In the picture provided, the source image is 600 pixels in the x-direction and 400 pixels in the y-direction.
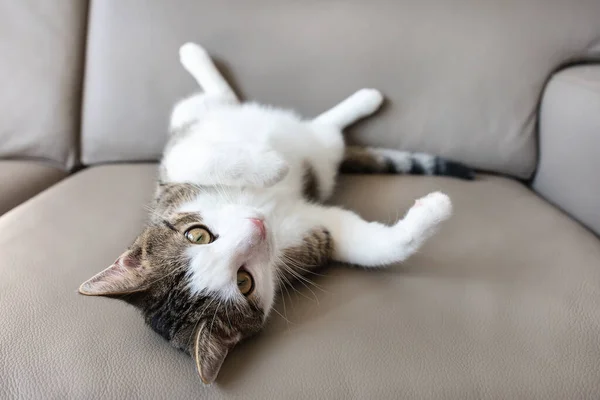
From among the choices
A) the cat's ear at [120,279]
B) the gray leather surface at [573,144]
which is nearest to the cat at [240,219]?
the cat's ear at [120,279]

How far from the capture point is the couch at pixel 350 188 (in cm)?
82

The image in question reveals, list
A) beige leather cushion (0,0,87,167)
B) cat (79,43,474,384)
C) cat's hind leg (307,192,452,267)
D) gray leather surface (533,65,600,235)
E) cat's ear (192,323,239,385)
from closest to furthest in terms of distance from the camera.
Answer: cat's ear (192,323,239,385) → cat (79,43,474,384) → cat's hind leg (307,192,452,267) → gray leather surface (533,65,600,235) → beige leather cushion (0,0,87,167)

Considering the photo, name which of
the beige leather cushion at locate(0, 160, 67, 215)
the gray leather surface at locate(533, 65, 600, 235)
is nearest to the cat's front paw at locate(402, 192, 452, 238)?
the gray leather surface at locate(533, 65, 600, 235)

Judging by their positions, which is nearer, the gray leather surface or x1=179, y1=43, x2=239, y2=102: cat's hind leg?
the gray leather surface

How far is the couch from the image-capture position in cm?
82

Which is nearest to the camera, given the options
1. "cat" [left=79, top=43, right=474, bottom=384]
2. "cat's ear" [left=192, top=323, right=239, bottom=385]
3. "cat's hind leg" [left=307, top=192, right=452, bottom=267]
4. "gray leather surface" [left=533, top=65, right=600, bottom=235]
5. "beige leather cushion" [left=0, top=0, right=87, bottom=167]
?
"cat's ear" [left=192, top=323, right=239, bottom=385]

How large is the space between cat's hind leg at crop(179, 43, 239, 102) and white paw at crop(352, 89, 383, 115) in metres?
0.42

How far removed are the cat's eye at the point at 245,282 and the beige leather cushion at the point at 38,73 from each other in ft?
3.18

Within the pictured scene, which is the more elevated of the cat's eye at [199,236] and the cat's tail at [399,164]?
the cat's eye at [199,236]

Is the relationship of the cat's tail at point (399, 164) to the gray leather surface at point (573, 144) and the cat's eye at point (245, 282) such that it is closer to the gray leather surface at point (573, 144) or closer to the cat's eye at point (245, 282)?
the gray leather surface at point (573, 144)

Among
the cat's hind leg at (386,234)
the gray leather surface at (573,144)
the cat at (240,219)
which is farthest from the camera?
the gray leather surface at (573,144)

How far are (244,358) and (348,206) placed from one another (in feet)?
1.86

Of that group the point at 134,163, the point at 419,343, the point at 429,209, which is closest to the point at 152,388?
the point at 419,343

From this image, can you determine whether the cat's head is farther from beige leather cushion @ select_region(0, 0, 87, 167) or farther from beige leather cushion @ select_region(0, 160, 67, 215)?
beige leather cushion @ select_region(0, 0, 87, 167)
